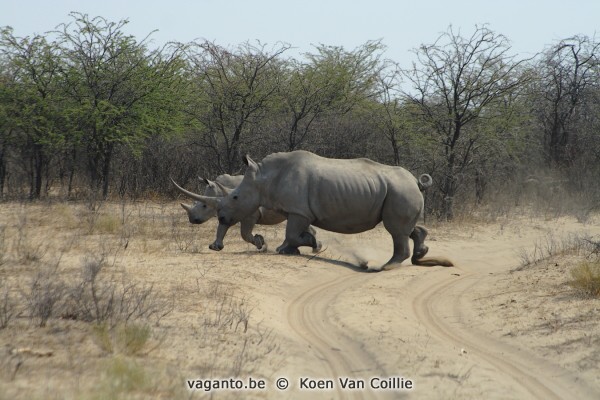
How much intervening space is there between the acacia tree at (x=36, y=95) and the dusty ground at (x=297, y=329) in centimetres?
840

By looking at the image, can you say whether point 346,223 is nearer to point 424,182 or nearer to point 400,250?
point 400,250

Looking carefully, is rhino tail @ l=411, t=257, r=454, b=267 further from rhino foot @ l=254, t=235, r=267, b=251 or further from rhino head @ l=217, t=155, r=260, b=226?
rhino head @ l=217, t=155, r=260, b=226

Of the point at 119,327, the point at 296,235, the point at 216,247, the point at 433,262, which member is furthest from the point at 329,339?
the point at 433,262

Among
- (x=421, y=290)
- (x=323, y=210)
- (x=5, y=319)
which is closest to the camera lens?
(x=5, y=319)

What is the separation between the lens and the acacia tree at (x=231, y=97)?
21766 mm

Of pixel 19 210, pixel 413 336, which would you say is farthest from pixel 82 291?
pixel 19 210

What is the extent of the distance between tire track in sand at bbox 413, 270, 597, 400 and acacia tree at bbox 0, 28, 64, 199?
13.7 metres

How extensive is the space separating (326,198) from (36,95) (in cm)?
1149

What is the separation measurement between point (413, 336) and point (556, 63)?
23550 mm

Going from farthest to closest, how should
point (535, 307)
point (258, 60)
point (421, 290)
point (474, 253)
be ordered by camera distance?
point (258, 60) → point (474, 253) → point (421, 290) → point (535, 307)

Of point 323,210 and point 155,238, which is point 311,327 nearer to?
point 323,210

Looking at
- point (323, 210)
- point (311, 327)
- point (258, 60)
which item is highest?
point (258, 60)

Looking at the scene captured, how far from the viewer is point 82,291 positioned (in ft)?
25.3

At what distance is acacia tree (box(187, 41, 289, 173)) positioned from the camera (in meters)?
21.8
